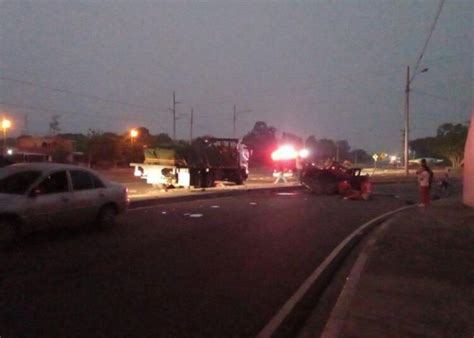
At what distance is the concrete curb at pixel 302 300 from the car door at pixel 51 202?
5143 millimetres

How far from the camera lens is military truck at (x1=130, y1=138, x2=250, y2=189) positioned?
96.7 feet

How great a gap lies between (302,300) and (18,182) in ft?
21.2

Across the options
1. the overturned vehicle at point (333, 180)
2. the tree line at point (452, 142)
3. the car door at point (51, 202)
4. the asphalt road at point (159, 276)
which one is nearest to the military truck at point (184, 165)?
the overturned vehicle at point (333, 180)

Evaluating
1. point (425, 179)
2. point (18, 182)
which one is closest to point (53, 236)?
point (18, 182)

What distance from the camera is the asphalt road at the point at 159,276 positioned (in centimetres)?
613

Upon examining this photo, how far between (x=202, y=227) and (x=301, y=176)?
1697cm

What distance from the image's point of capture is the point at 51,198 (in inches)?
442

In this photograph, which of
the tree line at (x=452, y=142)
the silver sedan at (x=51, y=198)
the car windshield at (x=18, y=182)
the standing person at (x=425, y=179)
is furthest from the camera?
the tree line at (x=452, y=142)

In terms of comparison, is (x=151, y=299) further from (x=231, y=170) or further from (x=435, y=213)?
(x=231, y=170)

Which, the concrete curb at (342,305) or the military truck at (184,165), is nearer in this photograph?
the concrete curb at (342,305)

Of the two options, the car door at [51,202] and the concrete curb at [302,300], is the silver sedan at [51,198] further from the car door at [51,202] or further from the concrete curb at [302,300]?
the concrete curb at [302,300]

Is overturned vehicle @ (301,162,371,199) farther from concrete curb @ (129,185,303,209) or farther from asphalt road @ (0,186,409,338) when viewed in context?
asphalt road @ (0,186,409,338)

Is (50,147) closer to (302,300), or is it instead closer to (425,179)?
Result: (425,179)

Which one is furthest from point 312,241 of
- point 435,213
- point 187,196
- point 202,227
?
point 187,196
